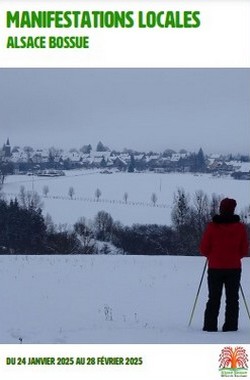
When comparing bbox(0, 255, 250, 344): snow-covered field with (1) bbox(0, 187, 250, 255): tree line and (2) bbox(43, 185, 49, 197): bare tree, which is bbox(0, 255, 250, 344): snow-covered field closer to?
(1) bbox(0, 187, 250, 255): tree line

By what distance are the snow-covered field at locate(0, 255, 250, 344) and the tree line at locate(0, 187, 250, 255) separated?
4851cm

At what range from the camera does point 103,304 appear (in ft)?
35.4

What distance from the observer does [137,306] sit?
35.0 feet

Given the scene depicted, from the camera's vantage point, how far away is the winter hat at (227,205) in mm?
8273

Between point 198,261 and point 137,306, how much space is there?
8929 mm

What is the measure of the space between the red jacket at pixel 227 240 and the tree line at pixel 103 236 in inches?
2185

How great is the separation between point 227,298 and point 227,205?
1.31 meters

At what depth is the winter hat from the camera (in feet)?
27.1
